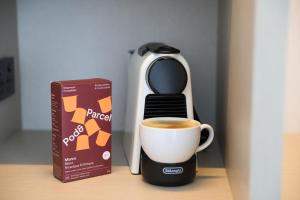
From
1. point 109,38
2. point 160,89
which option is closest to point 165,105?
point 160,89

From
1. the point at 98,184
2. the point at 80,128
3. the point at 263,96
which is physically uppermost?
the point at 263,96

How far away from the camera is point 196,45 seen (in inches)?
49.1

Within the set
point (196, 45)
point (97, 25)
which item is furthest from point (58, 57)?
point (196, 45)

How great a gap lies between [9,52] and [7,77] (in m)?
0.07

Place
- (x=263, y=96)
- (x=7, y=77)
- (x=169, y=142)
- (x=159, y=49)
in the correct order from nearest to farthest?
(x=263, y=96) < (x=169, y=142) < (x=159, y=49) < (x=7, y=77)

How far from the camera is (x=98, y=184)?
832 millimetres

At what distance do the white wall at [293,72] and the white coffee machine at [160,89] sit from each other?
0.76 ft

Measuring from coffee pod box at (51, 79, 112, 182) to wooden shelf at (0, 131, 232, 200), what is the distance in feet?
0.08

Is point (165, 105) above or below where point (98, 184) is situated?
above

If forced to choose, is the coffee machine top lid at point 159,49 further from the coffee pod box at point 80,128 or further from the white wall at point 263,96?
the white wall at point 263,96

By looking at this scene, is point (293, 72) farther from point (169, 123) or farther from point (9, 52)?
point (9, 52)

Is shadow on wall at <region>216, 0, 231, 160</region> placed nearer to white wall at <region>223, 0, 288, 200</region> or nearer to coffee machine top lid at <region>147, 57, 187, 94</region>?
coffee machine top lid at <region>147, 57, 187, 94</region>

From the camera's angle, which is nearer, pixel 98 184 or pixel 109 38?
pixel 98 184

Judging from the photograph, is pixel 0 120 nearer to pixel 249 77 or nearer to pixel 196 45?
pixel 196 45
